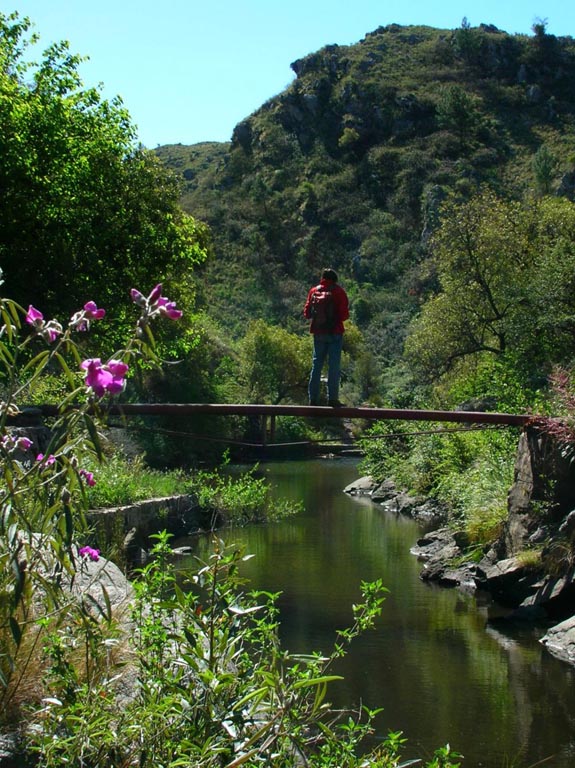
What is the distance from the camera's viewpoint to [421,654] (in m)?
11.6

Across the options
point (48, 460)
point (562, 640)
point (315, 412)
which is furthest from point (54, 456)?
point (315, 412)

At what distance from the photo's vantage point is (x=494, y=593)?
1459 cm

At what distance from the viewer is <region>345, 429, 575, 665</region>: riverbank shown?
44.1 ft

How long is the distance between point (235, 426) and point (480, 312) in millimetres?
15852

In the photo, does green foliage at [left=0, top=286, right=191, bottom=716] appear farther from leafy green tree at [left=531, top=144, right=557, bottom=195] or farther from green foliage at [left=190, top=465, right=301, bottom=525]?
leafy green tree at [left=531, top=144, right=557, bottom=195]

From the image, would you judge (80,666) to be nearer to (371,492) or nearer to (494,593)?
(494,593)

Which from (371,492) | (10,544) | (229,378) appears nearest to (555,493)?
(10,544)

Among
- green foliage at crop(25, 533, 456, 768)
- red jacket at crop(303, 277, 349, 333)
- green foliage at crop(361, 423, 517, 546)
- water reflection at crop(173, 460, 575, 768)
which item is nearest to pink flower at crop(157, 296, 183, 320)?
green foliage at crop(25, 533, 456, 768)

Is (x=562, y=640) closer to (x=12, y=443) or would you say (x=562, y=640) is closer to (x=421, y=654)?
(x=421, y=654)

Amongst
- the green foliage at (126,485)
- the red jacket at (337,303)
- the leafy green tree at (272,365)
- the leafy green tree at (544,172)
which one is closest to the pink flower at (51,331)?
the red jacket at (337,303)

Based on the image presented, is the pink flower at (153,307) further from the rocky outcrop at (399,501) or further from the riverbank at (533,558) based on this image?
the rocky outcrop at (399,501)

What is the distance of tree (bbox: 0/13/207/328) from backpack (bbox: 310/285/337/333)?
7.58 metres

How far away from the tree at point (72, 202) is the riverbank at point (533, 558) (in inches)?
349

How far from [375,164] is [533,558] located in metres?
66.3
